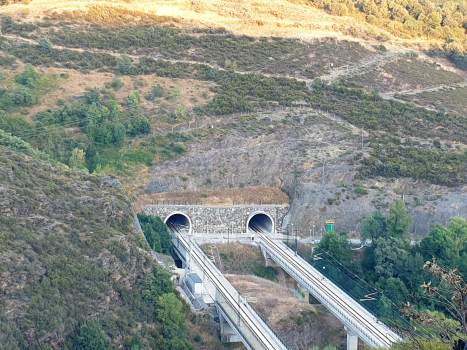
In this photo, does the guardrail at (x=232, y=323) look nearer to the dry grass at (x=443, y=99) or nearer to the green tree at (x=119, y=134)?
the green tree at (x=119, y=134)

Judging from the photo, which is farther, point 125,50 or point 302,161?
point 125,50

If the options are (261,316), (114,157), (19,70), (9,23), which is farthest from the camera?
(9,23)

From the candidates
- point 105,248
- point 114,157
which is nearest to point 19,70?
point 114,157

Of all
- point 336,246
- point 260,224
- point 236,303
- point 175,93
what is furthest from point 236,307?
point 175,93

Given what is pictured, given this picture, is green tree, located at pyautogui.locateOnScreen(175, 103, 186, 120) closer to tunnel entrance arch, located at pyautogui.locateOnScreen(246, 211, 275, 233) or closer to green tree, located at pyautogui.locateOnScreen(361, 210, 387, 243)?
tunnel entrance arch, located at pyautogui.locateOnScreen(246, 211, 275, 233)

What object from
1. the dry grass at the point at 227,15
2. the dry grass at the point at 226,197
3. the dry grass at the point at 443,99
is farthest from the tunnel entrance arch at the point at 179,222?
the dry grass at the point at 227,15

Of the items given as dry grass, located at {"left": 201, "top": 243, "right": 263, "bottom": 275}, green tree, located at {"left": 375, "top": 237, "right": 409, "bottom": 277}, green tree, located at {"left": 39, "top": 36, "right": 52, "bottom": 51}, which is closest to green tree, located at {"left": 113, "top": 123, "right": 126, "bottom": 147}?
dry grass, located at {"left": 201, "top": 243, "right": 263, "bottom": 275}

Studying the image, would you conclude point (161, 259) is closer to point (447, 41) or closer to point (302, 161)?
point (302, 161)

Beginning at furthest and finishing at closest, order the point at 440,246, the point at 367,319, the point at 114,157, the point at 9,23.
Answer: the point at 9,23
the point at 114,157
the point at 440,246
the point at 367,319
